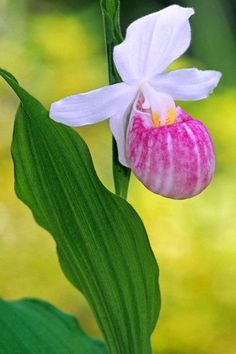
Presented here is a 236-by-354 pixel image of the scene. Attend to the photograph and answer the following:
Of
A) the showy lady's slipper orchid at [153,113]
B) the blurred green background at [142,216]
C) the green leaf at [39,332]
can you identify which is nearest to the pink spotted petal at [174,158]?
the showy lady's slipper orchid at [153,113]

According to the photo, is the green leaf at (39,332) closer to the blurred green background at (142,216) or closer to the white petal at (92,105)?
the white petal at (92,105)

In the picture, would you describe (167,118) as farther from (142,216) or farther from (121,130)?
(142,216)

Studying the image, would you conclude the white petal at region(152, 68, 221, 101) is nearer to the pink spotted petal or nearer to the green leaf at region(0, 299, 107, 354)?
the pink spotted petal

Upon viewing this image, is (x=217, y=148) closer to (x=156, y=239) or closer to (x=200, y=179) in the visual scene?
(x=156, y=239)

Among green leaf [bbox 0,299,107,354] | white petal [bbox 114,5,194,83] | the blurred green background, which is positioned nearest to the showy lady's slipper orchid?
white petal [bbox 114,5,194,83]

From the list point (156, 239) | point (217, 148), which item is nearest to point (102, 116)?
point (156, 239)
